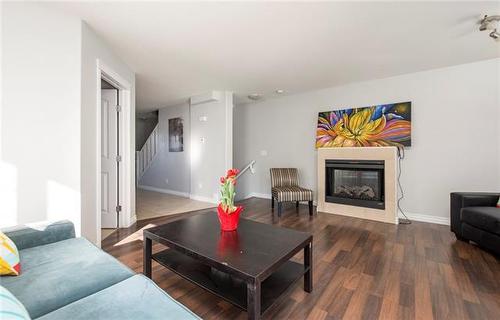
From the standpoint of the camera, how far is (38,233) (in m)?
1.50

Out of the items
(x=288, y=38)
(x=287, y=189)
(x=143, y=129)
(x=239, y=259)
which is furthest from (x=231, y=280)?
(x=143, y=129)

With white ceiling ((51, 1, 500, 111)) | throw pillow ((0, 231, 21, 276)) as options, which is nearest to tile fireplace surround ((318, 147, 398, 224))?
white ceiling ((51, 1, 500, 111))

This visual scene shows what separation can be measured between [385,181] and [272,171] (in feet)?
6.34

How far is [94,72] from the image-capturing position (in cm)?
239

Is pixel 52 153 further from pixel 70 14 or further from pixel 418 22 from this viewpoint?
pixel 418 22

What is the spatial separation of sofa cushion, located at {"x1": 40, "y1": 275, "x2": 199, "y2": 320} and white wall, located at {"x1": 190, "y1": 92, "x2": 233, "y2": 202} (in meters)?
3.55

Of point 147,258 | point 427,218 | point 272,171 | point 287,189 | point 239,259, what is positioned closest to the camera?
point 239,259

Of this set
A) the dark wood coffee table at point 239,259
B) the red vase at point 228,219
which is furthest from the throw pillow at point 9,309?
the red vase at point 228,219

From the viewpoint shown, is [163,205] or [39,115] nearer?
[39,115]

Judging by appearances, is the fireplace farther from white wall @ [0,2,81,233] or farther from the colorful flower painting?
white wall @ [0,2,81,233]

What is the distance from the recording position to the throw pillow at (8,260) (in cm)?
109

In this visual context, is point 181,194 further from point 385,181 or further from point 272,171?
point 385,181

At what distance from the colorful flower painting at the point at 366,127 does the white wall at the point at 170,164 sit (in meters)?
3.23

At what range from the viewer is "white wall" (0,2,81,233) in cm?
188
